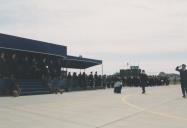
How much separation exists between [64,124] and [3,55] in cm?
1873

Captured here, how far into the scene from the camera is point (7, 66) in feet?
99.6

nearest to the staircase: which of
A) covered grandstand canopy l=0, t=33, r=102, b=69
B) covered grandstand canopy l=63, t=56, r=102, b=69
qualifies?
covered grandstand canopy l=0, t=33, r=102, b=69

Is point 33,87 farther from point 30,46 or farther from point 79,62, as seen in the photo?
point 79,62

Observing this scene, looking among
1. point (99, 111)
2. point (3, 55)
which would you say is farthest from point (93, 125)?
point (3, 55)

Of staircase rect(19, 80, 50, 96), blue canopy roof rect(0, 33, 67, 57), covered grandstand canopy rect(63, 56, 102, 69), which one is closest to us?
staircase rect(19, 80, 50, 96)

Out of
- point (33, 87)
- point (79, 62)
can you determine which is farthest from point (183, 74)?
point (79, 62)

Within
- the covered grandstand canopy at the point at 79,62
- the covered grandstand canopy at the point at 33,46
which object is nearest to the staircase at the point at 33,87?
the covered grandstand canopy at the point at 33,46

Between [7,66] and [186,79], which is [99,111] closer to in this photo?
[186,79]

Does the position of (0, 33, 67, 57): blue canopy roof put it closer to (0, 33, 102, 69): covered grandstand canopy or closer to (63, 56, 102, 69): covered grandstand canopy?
(0, 33, 102, 69): covered grandstand canopy

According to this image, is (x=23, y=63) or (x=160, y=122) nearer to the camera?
(x=160, y=122)

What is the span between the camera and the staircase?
94.1 ft

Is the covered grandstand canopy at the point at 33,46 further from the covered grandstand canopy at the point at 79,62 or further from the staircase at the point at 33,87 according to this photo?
the staircase at the point at 33,87

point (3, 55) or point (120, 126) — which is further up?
point (3, 55)

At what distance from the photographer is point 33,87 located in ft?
99.6
